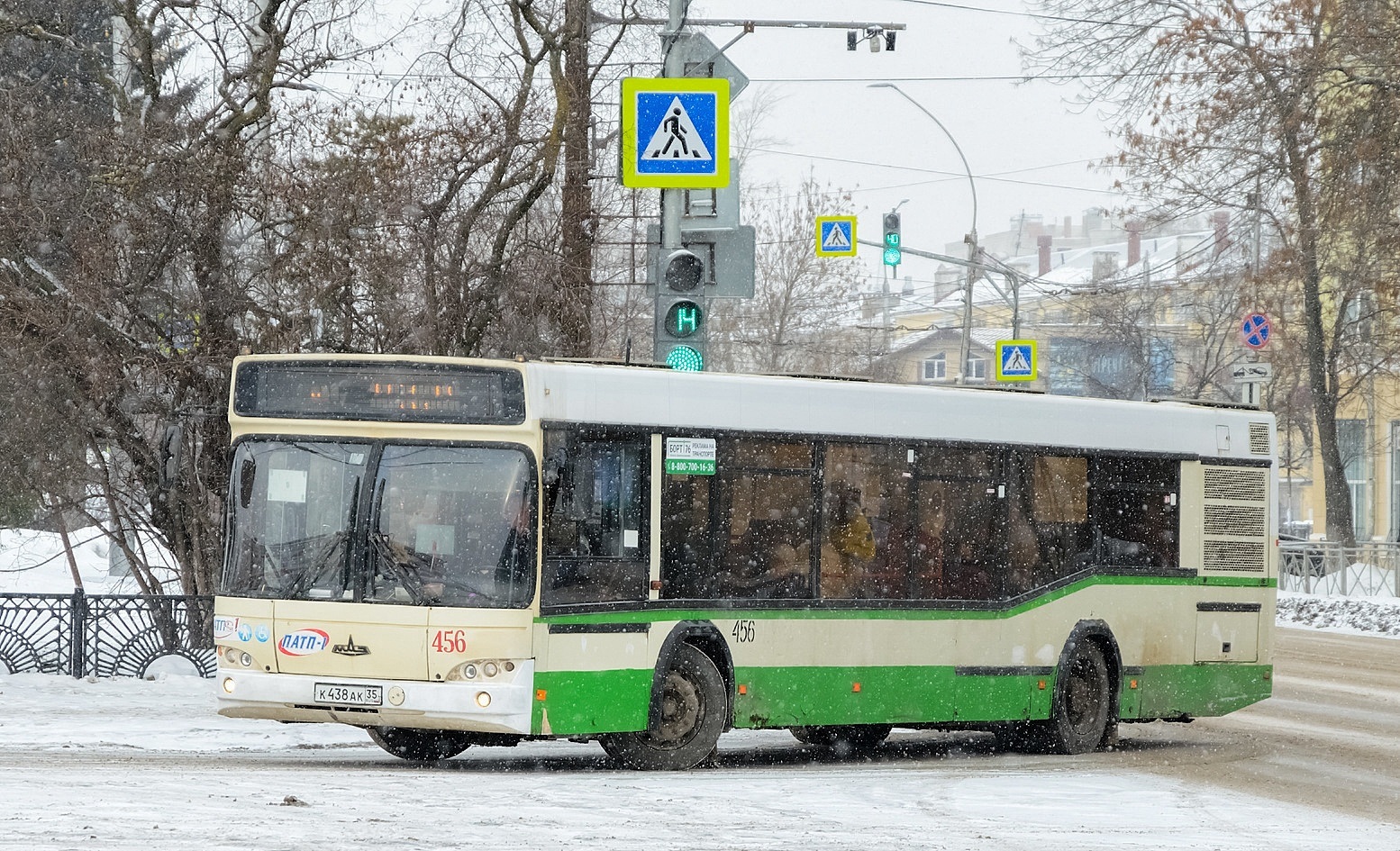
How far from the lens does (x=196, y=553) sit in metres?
19.7

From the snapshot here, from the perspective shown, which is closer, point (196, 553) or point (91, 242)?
point (91, 242)

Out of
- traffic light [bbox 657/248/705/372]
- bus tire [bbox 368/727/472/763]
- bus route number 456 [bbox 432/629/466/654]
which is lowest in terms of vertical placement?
bus tire [bbox 368/727/472/763]

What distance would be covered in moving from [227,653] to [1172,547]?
783 centimetres

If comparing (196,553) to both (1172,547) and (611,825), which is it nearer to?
(1172,547)

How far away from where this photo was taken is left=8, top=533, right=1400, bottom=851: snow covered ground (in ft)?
29.0

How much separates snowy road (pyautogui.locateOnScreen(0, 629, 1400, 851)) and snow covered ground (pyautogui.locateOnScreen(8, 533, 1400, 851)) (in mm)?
25

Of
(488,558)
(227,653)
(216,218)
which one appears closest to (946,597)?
(488,558)

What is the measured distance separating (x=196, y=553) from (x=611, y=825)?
442 inches

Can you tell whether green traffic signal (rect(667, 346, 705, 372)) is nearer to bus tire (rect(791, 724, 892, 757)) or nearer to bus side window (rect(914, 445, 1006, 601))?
bus side window (rect(914, 445, 1006, 601))

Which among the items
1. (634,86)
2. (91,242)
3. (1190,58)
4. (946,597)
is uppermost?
(1190,58)

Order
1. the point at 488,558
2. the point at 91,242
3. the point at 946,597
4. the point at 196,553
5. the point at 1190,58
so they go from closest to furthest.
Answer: the point at 488,558 < the point at 946,597 < the point at 91,242 < the point at 196,553 < the point at 1190,58

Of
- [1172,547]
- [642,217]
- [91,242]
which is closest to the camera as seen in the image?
[1172,547]

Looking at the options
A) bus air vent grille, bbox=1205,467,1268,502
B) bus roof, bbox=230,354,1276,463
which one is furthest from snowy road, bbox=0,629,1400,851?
bus roof, bbox=230,354,1276,463

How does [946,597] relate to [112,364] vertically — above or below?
below
